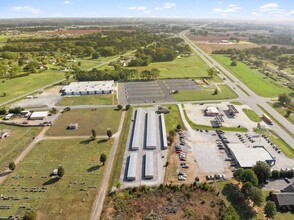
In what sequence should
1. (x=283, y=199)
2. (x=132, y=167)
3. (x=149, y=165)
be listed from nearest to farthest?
(x=283, y=199), (x=132, y=167), (x=149, y=165)

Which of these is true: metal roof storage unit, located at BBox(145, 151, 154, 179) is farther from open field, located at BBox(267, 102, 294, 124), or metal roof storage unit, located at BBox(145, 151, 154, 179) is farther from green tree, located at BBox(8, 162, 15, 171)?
open field, located at BBox(267, 102, 294, 124)

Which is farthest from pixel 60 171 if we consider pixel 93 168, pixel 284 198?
pixel 284 198

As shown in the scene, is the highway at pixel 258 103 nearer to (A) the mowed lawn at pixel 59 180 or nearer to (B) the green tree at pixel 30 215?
(A) the mowed lawn at pixel 59 180

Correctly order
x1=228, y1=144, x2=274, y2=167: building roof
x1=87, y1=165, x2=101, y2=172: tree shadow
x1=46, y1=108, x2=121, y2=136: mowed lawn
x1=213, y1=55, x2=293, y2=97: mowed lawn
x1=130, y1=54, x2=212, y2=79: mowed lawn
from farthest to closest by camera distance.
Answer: x1=130, y1=54, x2=212, y2=79: mowed lawn < x1=213, y1=55, x2=293, y2=97: mowed lawn < x1=46, y1=108, x2=121, y2=136: mowed lawn < x1=228, y1=144, x2=274, y2=167: building roof < x1=87, y1=165, x2=101, y2=172: tree shadow

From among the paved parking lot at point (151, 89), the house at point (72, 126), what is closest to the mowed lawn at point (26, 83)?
the paved parking lot at point (151, 89)

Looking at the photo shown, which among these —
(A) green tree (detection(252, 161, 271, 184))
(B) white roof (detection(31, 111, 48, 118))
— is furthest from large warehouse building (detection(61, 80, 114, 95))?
(A) green tree (detection(252, 161, 271, 184))

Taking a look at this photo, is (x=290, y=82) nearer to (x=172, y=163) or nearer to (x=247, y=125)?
(x=247, y=125)

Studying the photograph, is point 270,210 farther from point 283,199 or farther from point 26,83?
point 26,83
